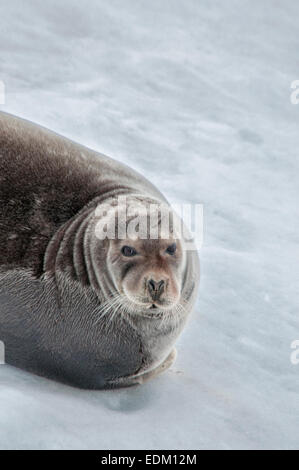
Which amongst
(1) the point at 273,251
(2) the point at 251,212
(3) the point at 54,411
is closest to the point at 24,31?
(2) the point at 251,212

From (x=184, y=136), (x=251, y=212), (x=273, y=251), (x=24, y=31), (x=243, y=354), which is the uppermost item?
(x=24, y=31)

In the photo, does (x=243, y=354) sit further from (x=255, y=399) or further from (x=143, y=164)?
(x=143, y=164)

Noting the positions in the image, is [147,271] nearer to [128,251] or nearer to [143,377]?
[128,251]

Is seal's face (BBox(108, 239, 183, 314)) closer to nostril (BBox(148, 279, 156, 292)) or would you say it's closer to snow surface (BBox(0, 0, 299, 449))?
nostril (BBox(148, 279, 156, 292))

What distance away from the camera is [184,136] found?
6.63 m

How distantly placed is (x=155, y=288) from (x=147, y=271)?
8 cm

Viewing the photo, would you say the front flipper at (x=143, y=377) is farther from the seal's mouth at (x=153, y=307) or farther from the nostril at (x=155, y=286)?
the nostril at (x=155, y=286)

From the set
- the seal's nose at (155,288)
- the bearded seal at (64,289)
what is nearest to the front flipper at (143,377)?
the bearded seal at (64,289)

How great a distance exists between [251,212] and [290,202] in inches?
18.5

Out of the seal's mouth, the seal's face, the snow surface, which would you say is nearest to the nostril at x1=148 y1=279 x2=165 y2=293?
the seal's face

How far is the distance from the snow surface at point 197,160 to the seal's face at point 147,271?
1.57ft

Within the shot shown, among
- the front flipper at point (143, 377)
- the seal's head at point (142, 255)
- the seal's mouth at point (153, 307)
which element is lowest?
the front flipper at point (143, 377)

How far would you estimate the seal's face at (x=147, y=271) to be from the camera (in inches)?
122

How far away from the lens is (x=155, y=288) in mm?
3076
